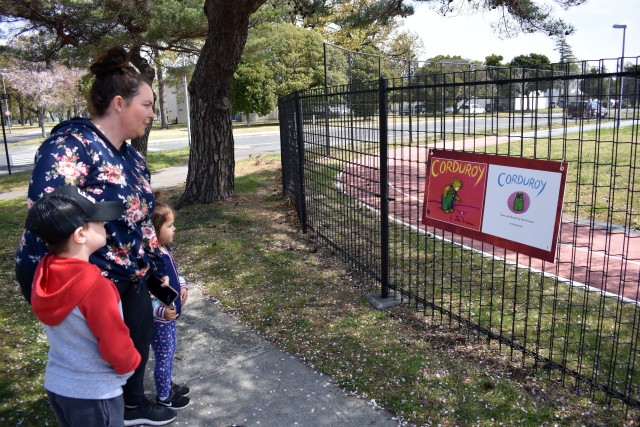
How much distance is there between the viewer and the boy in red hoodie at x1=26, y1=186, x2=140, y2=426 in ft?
6.48

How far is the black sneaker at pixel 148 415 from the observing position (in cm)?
313

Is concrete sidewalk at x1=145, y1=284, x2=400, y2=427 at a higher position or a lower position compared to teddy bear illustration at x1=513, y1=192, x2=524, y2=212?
lower

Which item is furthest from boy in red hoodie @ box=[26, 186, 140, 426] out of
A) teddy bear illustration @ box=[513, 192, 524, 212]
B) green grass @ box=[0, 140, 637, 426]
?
teddy bear illustration @ box=[513, 192, 524, 212]

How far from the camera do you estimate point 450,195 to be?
13.0ft

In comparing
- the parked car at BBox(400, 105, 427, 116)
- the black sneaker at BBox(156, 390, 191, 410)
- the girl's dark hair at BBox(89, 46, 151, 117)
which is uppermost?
the girl's dark hair at BBox(89, 46, 151, 117)

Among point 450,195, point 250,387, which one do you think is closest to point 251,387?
point 250,387

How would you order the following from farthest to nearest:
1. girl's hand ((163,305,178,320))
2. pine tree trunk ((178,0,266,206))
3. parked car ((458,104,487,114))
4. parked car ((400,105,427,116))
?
pine tree trunk ((178,0,266,206)), parked car ((400,105,427,116)), parked car ((458,104,487,114)), girl's hand ((163,305,178,320))

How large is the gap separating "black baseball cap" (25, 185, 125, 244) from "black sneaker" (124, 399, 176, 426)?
5.19 feet

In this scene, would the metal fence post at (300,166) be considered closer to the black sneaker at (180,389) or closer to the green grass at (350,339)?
the green grass at (350,339)

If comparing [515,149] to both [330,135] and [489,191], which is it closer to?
[330,135]

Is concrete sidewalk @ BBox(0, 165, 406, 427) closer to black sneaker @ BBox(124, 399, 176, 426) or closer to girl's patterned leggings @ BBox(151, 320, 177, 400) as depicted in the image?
black sneaker @ BBox(124, 399, 176, 426)

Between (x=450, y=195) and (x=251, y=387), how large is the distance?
2.03 meters

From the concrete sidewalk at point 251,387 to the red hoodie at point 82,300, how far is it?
1421 mm

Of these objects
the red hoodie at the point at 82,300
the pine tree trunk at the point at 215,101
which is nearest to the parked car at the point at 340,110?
the pine tree trunk at the point at 215,101
